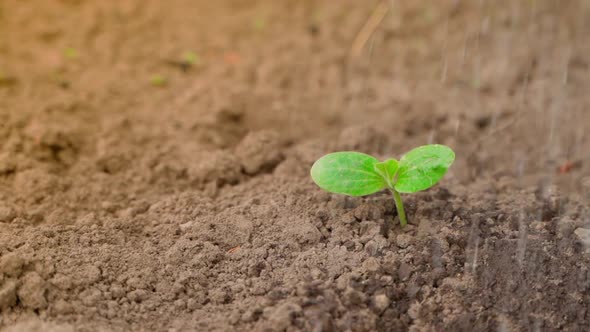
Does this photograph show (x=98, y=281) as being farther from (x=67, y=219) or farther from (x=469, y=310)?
(x=469, y=310)

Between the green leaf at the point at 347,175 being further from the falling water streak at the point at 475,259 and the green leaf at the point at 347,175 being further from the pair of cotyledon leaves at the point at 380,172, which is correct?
the falling water streak at the point at 475,259

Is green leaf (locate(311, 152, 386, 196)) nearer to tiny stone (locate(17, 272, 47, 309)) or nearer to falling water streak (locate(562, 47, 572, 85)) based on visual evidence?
tiny stone (locate(17, 272, 47, 309))

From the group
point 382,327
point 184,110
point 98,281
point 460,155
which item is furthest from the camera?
point 184,110

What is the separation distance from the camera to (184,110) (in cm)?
301

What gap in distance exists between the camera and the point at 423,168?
1.98 m

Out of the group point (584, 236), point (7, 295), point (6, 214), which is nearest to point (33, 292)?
point (7, 295)

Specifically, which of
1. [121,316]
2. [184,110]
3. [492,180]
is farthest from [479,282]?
[184,110]

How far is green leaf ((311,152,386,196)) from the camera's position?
1979mm

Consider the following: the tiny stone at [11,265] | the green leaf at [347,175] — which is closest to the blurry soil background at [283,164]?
the tiny stone at [11,265]

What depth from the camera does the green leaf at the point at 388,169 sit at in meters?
1.97

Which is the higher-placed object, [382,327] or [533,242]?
[533,242]

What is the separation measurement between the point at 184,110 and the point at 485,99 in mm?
1524

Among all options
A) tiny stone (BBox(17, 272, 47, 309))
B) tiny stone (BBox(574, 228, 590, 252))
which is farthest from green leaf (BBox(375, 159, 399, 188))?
tiny stone (BBox(17, 272, 47, 309))

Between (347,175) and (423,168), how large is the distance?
0.25 m
